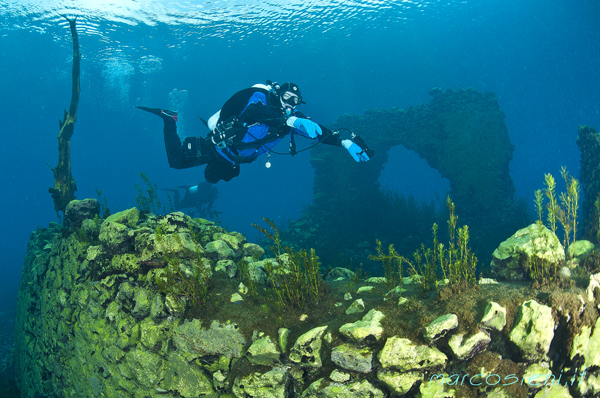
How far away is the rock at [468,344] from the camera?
231 centimetres

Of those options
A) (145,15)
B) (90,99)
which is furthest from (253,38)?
(90,99)

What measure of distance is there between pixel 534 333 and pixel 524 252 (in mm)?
1413

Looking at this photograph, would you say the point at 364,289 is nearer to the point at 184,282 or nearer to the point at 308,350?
the point at 308,350

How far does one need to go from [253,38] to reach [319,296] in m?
29.7

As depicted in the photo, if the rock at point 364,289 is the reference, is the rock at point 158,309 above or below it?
above

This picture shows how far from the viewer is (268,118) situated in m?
5.23

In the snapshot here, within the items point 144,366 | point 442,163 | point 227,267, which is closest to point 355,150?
point 227,267

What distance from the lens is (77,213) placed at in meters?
5.36

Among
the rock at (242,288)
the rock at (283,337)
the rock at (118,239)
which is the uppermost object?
the rock at (118,239)

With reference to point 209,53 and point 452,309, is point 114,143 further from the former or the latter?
point 452,309

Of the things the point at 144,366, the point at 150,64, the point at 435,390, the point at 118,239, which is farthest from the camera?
the point at 150,64

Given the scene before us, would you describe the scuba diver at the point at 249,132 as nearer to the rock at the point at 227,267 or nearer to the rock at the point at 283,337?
the rock at the point at 227,267

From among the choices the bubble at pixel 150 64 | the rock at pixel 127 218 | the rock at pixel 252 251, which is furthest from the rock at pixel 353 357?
the bubble at pixel 150 64

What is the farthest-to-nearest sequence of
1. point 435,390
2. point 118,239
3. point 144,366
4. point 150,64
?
1. point 150,64
2. point 118,239
3. point 144,366
4. point 435,390
